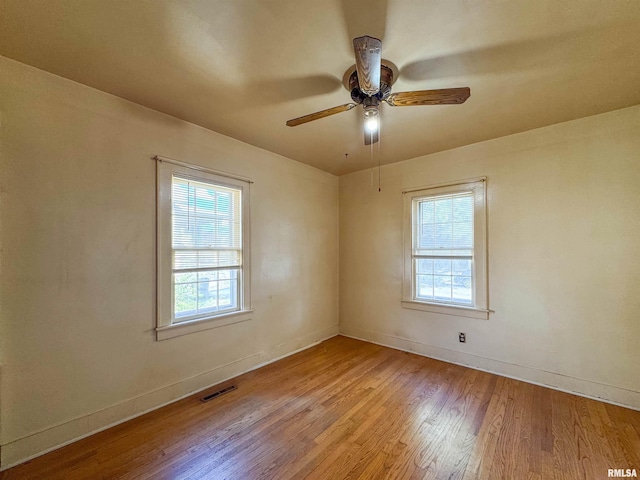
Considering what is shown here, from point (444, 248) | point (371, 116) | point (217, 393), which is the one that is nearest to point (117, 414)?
point (217, 393)

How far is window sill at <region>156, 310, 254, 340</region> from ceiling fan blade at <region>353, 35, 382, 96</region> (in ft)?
8.45

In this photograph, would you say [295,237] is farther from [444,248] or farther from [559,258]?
[559,258]

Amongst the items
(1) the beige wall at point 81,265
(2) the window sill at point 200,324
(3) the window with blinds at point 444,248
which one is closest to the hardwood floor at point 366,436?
(1) the beige wall at point 81,265

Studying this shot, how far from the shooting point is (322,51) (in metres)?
1.73

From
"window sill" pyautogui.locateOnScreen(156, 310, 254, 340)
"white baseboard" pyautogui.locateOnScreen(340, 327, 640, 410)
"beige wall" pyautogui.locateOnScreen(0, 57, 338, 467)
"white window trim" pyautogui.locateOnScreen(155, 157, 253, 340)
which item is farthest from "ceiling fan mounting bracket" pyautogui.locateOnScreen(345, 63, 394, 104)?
"white baseboard" pyautogui.locateOnScreen(340, 327, 640, 410)

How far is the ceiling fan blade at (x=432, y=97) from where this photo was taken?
167 cm

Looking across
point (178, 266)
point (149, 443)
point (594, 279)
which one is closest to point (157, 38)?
point (178, 266)

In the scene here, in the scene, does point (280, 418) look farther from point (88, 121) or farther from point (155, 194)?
point (88, 121)

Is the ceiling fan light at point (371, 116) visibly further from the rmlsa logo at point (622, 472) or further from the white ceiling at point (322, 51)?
the rmlsa logo at point (622, 472)

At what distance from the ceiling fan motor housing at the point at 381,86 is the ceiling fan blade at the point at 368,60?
0.84ft

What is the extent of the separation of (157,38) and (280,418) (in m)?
2.87

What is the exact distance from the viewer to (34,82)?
6.27 feet

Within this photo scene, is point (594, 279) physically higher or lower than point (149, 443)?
higher

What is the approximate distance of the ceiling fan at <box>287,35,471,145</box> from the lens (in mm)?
1364
